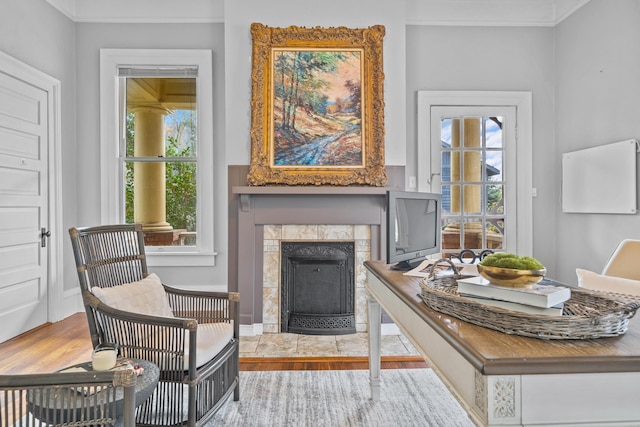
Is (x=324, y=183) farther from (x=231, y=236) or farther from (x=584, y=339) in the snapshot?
(x=584, y=339)

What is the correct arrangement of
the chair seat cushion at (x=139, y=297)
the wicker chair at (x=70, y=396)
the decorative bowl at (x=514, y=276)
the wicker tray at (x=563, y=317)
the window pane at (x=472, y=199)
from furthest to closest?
the window pane at (x=472, y=199) < the chair seat cushion at (x=139, y=297) < the wicker chair at (x=70, y=396) < the decorative bowl at (x=514, y=276) < the wicker tray at (x=563, y=317)

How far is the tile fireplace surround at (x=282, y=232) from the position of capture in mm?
3541

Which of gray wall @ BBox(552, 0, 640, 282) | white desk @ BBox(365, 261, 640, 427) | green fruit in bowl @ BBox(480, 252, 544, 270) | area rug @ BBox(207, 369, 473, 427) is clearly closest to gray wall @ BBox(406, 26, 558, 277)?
gray wall @ BBox(552, 0, 640, 282)

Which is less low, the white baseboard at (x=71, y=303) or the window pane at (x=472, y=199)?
the window pane at (x=472, y=199)

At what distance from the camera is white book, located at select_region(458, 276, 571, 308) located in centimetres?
96

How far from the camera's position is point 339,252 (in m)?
3.60

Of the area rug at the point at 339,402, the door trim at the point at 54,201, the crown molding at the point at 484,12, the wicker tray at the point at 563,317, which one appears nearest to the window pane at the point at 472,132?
the crown molding at the point at 484,12

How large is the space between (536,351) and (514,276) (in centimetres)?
25

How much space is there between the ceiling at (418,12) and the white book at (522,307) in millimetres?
3720

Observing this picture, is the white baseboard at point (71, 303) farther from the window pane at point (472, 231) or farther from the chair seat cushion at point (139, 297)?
the window pane at point (472, 231)

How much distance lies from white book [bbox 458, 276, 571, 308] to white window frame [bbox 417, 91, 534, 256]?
3.08 metres

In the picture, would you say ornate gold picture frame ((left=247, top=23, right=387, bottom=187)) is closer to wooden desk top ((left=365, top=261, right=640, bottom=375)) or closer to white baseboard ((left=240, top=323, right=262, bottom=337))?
white baseboard ((left=240, top=323, right=262, bottom=337))

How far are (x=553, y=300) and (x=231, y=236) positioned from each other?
3010 mm

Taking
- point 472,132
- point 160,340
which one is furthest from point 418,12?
point 160,340
